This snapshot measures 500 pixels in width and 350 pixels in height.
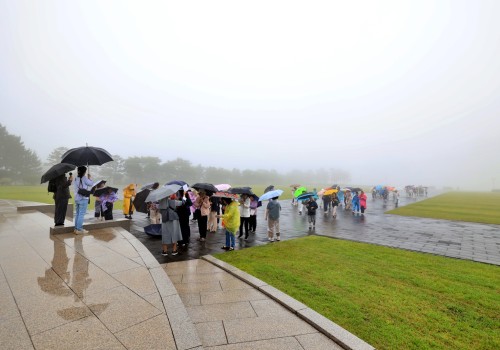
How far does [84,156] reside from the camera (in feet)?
28.9

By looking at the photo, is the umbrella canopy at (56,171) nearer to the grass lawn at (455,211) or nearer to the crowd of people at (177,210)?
the crowd of people at (177,210)

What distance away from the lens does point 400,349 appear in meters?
3.66

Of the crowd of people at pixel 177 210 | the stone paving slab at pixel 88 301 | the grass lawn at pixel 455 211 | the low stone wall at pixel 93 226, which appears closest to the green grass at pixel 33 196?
the crowd of people at pixel 177 210

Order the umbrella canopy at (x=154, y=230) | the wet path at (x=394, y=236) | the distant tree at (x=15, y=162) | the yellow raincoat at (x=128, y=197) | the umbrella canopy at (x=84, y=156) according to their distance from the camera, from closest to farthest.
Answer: the umbrella canopy at (x=84, y=156)
the wet path at (x=394, y=236)
the umbrella canopy at (x=154, y=230)
the yellow raincoat at (x=128, y=197)
the distant tree at (x=15, y=162)

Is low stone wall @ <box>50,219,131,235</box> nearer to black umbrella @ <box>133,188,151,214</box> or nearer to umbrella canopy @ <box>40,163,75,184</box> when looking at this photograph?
umbrella canopy @ <box>40,163,75,184</box>

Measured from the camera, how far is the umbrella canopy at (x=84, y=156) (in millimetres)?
8516

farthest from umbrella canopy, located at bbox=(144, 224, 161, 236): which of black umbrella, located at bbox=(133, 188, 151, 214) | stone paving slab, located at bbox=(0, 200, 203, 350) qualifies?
stone paving slab, located at bbox=(0, 200, 203, 350)

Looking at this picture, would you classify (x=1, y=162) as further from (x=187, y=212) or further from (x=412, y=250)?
(x=412, y=250)

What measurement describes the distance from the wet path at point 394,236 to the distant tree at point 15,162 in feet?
190

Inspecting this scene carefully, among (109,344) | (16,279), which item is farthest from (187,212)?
(109,344)

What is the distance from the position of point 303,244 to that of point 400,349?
235 inches

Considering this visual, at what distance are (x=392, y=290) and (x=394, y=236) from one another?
674 centimetres

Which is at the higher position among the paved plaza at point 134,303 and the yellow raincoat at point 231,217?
the yellow raincoat at point 231,217

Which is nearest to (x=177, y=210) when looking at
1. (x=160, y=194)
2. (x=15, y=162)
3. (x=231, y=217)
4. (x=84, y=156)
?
(x=160, y=194)
